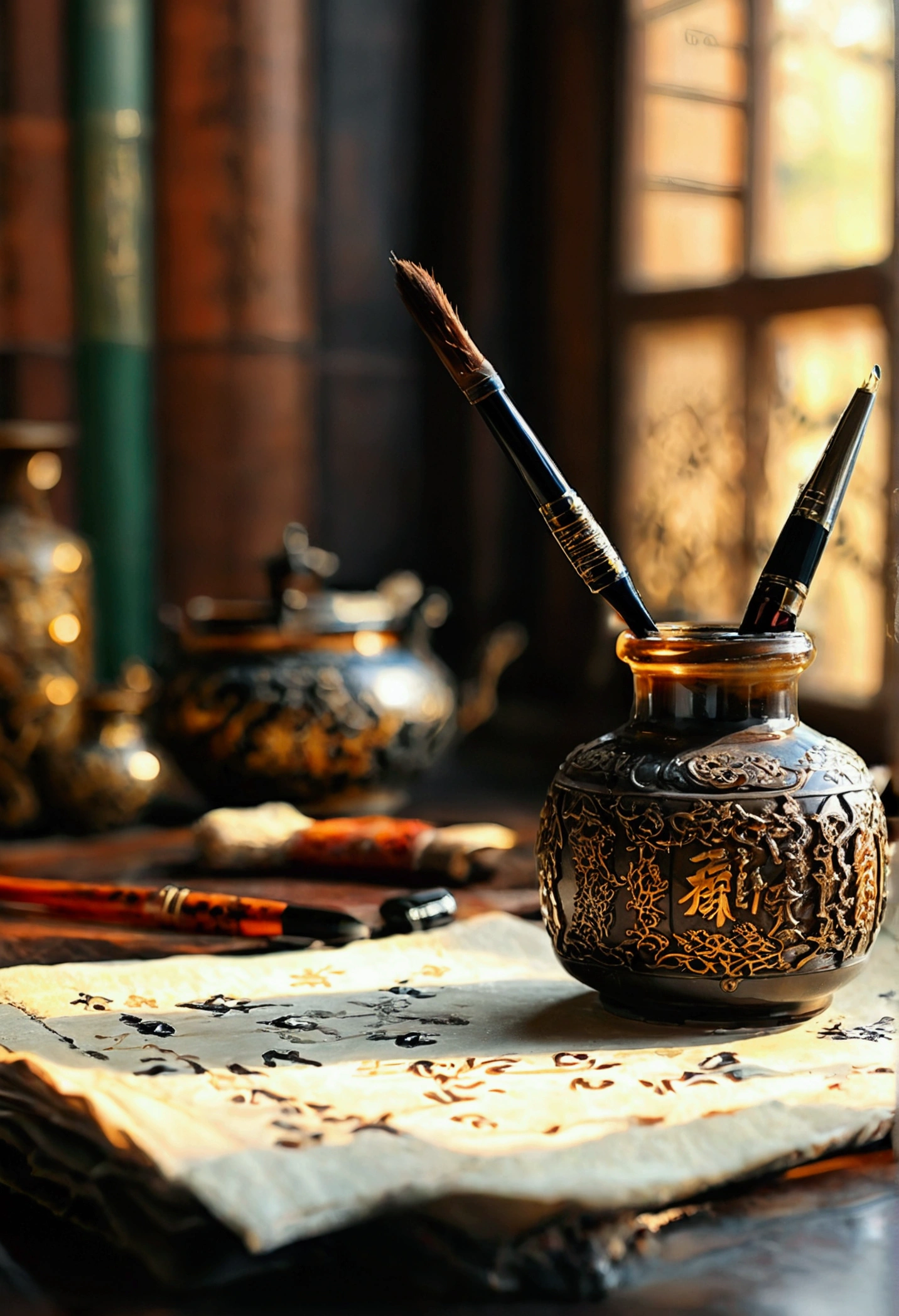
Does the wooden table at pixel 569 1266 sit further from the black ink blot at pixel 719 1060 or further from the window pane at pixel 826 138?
the window pane at pixel 826 138

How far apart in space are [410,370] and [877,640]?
0.87m

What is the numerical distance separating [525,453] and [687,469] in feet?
4.01

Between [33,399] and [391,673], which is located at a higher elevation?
[33,399]

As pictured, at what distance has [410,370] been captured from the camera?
2293mm

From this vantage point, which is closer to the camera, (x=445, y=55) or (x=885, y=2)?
(x=885, y=2)

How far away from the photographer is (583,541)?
2.76 ft

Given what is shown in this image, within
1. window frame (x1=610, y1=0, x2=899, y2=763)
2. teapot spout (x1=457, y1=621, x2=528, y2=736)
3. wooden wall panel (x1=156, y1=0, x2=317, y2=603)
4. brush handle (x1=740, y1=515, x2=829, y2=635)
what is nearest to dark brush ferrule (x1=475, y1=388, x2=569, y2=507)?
brush handle (x1=740, y1=515, x2=829, y2=635)

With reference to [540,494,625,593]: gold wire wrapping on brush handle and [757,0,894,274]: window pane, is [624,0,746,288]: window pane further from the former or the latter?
[540,494,625,593]: gold wire wrapping on brush handle

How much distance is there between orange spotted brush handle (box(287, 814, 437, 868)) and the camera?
4.22 ft

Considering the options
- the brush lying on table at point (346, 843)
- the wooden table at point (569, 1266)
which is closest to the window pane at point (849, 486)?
the brush lying on table at point (346, 843)

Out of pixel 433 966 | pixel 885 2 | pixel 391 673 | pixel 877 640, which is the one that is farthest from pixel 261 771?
pixel 885 2

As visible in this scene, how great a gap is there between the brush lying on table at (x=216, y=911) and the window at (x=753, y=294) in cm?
73

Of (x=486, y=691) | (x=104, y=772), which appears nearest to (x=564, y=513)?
(x=104, y=772)

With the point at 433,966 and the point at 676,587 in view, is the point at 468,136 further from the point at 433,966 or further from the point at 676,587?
the point at 433,966
